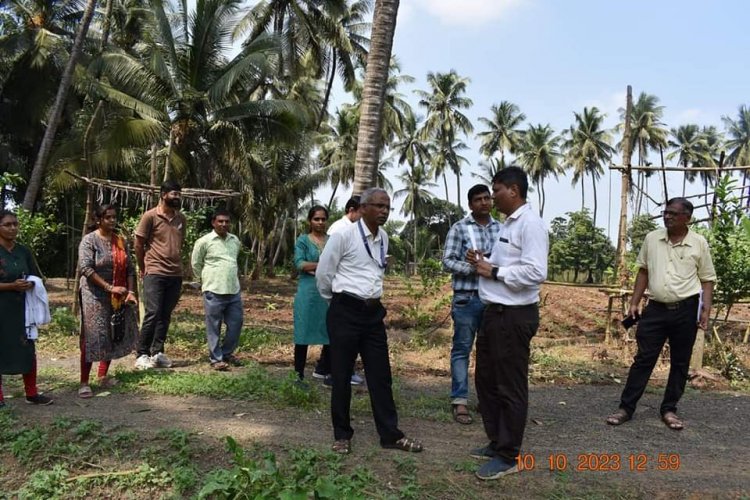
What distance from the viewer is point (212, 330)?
6.15 meters

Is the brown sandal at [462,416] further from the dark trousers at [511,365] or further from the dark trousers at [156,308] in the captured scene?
the dark trousers at [156,308]

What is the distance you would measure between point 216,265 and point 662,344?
4.20m

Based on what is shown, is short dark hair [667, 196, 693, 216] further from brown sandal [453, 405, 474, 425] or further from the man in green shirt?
the man in green shirt

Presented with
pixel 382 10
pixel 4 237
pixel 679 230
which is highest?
pixel 382 10

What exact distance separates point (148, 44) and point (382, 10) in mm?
10575

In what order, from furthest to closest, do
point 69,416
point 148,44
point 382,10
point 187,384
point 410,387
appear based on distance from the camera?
point 148,44 < point 382,10 < point 410,387 < point 187,384 < point 69,416

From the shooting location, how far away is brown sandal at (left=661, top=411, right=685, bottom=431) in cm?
468

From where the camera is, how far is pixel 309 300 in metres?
5.42

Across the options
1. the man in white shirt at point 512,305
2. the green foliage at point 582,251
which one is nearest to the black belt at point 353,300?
the man in white shirt at point 512,305

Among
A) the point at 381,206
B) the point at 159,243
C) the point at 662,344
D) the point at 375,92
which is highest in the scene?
the point at 375,92

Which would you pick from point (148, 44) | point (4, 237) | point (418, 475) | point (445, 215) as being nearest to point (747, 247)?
point (418, 475)

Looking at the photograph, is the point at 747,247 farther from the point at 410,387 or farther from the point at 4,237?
the point at 4,237

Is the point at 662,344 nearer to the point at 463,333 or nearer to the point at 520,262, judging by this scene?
the point at 463,333

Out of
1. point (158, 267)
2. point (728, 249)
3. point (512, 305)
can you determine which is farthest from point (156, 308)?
point (728, 249)
